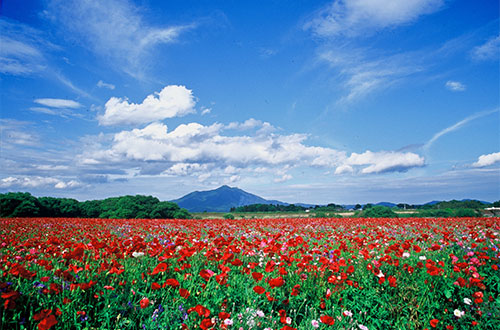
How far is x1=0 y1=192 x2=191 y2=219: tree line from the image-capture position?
86.6 feet

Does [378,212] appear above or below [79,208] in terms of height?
below

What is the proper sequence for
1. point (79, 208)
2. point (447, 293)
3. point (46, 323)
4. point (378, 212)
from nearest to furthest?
point (46, 323)
point (447, 293)
point (378, 212)
point (79, 208)

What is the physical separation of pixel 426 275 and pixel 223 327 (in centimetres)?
403

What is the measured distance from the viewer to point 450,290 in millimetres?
4559

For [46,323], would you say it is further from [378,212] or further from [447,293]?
[378,212]

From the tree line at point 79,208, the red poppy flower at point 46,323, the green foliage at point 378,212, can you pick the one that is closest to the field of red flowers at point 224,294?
the red poppy flower at point 46,323

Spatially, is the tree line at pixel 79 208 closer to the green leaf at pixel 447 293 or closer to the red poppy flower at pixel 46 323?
the green leaf at pixel 447 293

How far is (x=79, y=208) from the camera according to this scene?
113 feet

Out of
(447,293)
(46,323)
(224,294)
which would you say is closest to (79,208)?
(224,294)

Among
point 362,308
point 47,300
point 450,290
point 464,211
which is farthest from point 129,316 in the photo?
point 464,211

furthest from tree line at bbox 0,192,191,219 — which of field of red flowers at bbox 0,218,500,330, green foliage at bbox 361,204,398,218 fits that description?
field of red flowers at bbox 0,218,500,330

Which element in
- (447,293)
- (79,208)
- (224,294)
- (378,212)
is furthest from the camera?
(79,208)

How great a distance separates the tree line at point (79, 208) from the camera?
2639 cm

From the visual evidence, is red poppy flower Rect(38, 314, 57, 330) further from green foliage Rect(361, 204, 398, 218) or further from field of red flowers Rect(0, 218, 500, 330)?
green foliage Rect(361, 204, 398, 218)
